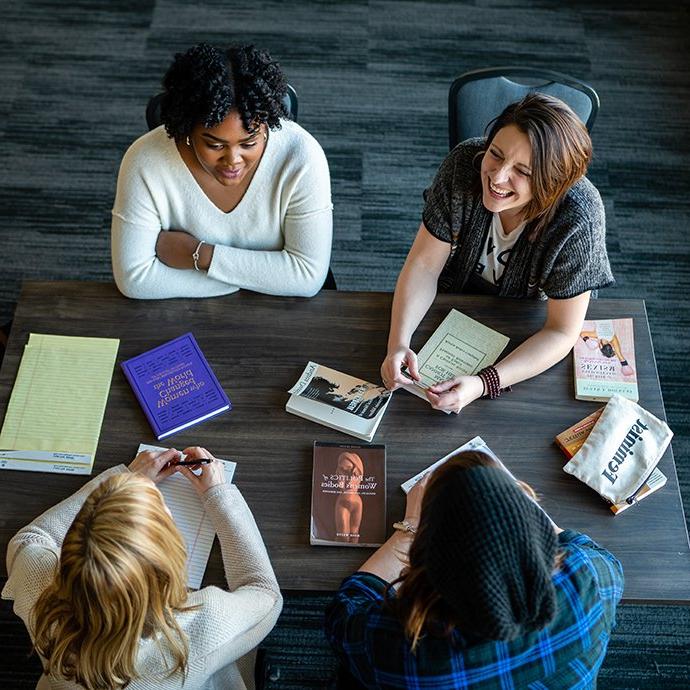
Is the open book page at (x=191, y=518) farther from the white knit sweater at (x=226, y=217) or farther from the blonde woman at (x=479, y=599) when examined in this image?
the white knit sweater at (x=226, y=217)

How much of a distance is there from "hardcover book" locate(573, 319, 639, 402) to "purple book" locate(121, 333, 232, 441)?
81 centimetres

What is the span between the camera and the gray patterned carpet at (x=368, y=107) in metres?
3.08

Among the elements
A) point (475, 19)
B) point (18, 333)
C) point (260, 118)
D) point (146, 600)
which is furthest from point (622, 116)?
point (146, 600)

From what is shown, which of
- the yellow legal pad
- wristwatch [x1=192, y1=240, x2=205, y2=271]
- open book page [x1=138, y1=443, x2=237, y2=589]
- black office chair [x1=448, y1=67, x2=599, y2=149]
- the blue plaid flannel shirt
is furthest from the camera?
black office chair [x1=448, y1=67, x2=599, y2=149]

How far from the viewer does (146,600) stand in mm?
1292

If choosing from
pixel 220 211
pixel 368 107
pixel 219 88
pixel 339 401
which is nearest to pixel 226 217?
pixel 220 211

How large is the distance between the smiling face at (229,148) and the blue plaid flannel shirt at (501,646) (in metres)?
1.00

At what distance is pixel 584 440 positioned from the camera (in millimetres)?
1725

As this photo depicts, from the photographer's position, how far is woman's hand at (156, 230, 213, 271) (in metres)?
1.91

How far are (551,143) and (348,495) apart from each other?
0.87 m

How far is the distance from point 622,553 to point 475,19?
2831mm

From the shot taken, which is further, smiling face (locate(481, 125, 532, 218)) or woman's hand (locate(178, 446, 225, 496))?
smiling face (locate(481, 125, 532, 218))

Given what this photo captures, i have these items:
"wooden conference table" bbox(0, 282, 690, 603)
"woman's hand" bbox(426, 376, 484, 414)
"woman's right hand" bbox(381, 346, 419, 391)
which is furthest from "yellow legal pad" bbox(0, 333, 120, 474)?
"woman's hand" bbox(426, 376, 484, 414)

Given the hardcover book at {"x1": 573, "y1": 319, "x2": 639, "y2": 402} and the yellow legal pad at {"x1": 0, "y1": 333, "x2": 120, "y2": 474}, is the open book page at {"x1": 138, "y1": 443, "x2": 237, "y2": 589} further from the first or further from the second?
the hardcover book at {"x1": 573, "y1": 319, "x2": 639, "y2": 402}
